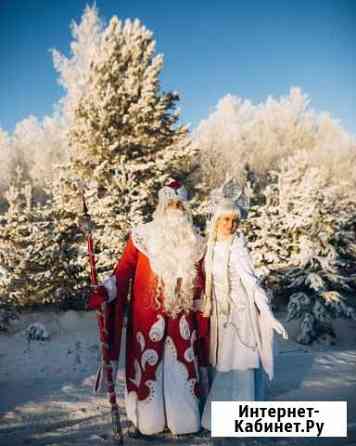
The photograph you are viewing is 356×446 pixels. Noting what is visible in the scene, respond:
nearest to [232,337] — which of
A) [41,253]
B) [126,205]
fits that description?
[126,205]

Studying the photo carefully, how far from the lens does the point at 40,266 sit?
10.4m

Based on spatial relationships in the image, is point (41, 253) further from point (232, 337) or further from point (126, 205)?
point (232, 337)

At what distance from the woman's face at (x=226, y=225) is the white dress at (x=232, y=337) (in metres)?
0.09

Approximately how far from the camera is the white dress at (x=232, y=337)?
11.5 feet

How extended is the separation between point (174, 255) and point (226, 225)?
22.5 inches

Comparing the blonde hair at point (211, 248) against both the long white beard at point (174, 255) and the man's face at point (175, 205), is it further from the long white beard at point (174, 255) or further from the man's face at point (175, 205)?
the man's face at point (175, 205)

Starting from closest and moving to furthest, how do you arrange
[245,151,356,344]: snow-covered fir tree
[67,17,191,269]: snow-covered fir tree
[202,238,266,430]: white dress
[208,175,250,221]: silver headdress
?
[202,238,266,430]: white dress → [208,175,250,221]: silver headdress → [245,151,356,344]: snow-covered fir tree → [67,17,191,269]: snow-covered fir tree

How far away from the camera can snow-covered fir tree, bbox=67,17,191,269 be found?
11.2 meters

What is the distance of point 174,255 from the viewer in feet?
12.0

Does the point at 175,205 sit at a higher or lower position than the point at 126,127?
lower

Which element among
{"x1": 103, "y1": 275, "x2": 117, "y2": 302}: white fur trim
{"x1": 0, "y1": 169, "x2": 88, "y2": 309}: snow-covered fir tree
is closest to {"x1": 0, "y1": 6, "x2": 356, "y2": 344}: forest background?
{"x1": 0, "y1": 169, "x2": 88, "y2": 309}: snow-covered fir tree

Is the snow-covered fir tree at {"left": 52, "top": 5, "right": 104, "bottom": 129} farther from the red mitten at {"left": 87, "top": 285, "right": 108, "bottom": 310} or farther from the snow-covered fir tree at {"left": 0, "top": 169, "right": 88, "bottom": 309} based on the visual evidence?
the red mitten at {"left": 87, "top": 285, "right": 108, "bottom": 310}

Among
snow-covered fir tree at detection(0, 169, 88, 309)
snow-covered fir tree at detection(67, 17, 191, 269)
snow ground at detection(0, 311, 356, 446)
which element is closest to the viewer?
snow ground at detection(0, 311, 356, 446)

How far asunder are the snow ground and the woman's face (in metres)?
1.81
